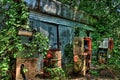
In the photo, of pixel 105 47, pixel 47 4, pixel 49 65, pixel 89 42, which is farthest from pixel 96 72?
pixel 105 47

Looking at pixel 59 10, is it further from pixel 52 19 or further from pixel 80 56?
pixel 80 56

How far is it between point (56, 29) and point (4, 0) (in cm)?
548

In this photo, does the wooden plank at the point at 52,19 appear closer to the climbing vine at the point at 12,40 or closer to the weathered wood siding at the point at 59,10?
the weathered wood siding at the point at 59,10

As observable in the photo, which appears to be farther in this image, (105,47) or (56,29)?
(105,47)

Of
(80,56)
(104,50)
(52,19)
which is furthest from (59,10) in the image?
(104,50)

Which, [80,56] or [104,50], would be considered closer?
[80,56]

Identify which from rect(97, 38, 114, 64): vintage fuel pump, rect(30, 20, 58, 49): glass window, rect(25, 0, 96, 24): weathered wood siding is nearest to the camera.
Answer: rect(25, 0, 96, 24): weathered wood siding

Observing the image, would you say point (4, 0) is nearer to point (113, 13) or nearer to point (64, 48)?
point (64, 48)

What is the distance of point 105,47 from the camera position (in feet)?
49.4

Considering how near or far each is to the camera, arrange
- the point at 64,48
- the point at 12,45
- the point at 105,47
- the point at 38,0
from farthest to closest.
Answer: the point at 105,47, the point at 64,48, the point at 38,0, the point at 12,45

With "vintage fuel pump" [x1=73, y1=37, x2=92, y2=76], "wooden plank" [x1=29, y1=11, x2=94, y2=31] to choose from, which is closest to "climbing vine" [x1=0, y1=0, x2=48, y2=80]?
"wooden plank" [x1=29, y1=11, x2=94, y2=31]

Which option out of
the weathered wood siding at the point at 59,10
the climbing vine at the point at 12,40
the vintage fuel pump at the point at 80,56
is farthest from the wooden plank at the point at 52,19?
the climbing vine at the point at 12,40

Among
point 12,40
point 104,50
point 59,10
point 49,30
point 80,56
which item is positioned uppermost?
point 59,10

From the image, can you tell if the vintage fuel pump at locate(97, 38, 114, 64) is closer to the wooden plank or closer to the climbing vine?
the wooden plank
